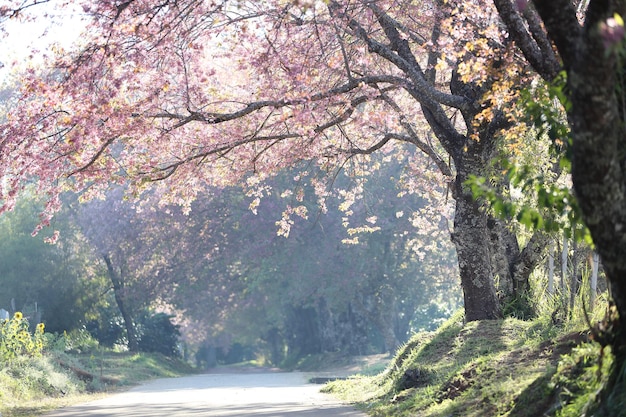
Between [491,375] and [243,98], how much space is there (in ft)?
31.9

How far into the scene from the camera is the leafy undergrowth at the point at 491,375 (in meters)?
9.15

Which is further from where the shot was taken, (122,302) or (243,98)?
(122,302)

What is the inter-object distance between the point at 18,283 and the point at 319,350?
15.7 m

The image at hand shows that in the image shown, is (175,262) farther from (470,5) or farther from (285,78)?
(470,5)

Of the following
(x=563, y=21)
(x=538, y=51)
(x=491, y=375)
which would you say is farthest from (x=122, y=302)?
(x=563, y=21)

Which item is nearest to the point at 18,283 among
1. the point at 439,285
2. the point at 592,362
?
the point at 439,285

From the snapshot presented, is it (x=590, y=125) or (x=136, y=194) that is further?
(x=136, y=194)

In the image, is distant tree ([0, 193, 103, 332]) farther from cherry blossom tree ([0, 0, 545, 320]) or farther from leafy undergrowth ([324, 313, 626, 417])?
cherry blossom tree ([0, 0, 545, 320])

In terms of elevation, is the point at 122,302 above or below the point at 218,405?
above

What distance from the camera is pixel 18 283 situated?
1795 inches

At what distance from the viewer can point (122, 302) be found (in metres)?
48.5

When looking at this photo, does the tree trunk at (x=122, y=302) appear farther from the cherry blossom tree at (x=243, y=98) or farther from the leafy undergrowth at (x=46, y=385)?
the cherry blossom tree at (x=243, y=98)

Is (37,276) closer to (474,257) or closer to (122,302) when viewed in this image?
(122,302)

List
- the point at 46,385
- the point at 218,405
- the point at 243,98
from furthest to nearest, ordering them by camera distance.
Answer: the point at 46,385 < the point at 243,98 < the point at 218,405
